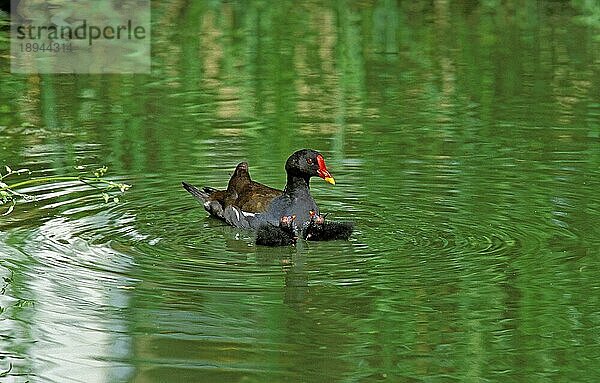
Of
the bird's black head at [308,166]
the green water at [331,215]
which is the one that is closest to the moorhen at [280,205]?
the bird's black head at [308,166]

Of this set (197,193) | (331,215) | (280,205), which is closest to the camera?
(280,205)

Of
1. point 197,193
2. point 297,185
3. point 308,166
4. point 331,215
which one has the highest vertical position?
point 308,166

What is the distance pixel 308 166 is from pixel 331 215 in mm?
472

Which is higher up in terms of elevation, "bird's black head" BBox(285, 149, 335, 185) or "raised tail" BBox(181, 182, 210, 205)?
"bird's black head" BBox(285, 149, 335, 185)

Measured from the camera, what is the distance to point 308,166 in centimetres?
920

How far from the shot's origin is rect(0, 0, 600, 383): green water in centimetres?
673

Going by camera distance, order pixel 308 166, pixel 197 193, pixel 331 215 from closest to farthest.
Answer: pixel 308 166 → pixel 331 215 → pixel 197 193

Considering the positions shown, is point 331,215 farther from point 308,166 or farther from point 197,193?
point 197,193

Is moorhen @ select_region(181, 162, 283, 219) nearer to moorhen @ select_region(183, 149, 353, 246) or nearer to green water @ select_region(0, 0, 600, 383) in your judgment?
moorhen @ select_region(183, 149, 353, 246)

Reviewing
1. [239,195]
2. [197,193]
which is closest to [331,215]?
[239,195]

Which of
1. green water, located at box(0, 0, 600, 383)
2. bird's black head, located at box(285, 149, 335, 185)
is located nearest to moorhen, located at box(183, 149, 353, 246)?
bird's black head, located at box(285, 149, 335, 185)

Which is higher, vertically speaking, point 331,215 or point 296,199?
point 296,199

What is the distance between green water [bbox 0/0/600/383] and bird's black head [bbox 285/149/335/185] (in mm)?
409

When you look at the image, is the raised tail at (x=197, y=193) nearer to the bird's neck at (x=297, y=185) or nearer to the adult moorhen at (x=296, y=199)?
the adult moorhen at (x=296, y=199)
